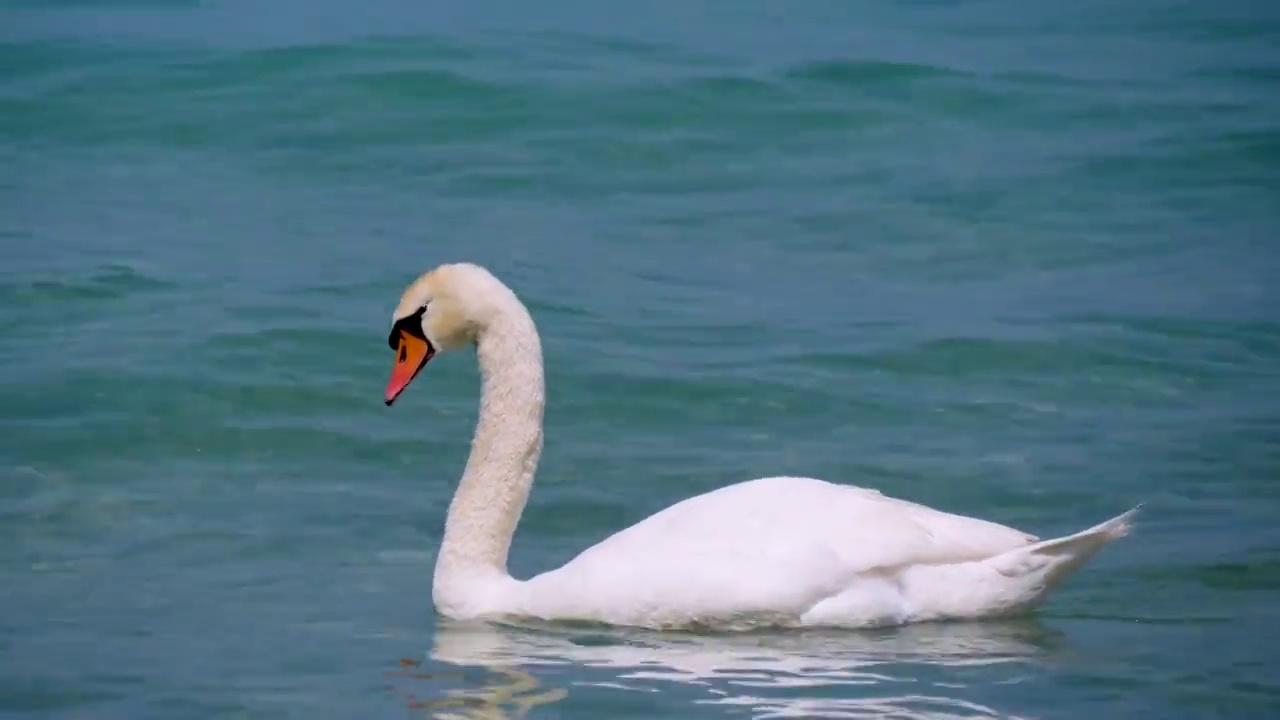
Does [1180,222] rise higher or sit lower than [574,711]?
higher

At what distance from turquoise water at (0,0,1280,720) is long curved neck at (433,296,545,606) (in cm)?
33

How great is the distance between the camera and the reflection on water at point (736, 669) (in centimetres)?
675

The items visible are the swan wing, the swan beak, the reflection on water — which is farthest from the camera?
the swan beak

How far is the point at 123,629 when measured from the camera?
7723 millimetres

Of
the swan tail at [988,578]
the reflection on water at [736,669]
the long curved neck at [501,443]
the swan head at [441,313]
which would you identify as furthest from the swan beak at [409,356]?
the swan tail at [988,578]

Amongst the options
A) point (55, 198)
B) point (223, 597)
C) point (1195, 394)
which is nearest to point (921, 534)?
point (223, 597)

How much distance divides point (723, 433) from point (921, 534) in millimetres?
3539

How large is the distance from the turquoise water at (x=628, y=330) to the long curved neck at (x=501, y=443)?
0.33 metres

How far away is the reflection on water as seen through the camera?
22.1 ft

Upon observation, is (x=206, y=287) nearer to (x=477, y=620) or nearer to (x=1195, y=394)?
(x=1195, y=394)

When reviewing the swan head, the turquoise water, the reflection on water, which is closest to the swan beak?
the swan head

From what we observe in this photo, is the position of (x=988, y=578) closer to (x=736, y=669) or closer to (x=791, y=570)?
(x=791, y=570)

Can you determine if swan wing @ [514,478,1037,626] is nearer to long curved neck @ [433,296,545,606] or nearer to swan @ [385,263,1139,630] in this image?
swan @ [385,263,1139,630]

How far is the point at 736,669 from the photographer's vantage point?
717 cm
